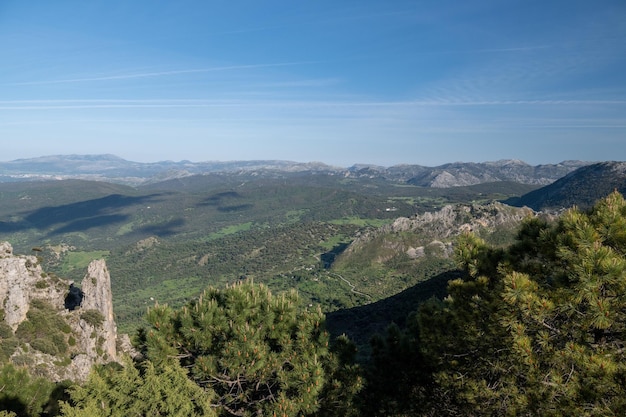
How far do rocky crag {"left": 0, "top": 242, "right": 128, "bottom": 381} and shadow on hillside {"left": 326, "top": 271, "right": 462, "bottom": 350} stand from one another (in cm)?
3707

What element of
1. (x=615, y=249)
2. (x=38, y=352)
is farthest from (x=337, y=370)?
(x=38, y=352)

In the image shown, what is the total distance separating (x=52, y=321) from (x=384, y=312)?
5630 centimetres

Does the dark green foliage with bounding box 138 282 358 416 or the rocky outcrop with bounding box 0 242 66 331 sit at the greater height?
the dark green foliage with bounding box 138 282 358 416

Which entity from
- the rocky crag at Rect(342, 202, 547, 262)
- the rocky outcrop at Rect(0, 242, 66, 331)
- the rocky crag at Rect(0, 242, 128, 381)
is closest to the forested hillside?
the rocky crag at Rect(0, 242, 128, 381)

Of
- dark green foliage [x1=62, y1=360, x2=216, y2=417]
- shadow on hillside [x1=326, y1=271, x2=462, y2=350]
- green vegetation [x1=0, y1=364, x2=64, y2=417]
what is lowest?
shadow on hillside [x1=326, y1=271, x2=462, y2=350]

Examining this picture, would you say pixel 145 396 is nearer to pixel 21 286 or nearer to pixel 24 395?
pixel 24 395

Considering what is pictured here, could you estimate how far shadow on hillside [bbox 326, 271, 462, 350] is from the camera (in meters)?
64.8

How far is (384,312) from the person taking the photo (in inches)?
2859

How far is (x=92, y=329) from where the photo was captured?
45.2 meters

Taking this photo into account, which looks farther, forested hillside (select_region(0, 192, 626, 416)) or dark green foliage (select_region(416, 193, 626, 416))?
forested hillside (select_region(0, 192, 626, 416))

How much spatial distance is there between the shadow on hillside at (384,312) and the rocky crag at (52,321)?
3707 cm

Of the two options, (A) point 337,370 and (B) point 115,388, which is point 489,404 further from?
(B) point 115,388

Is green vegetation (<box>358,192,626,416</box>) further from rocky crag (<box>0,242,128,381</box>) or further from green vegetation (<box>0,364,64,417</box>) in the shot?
rocky crag (<box>0,242,128,381</box>)

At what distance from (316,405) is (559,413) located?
734 centimetres
